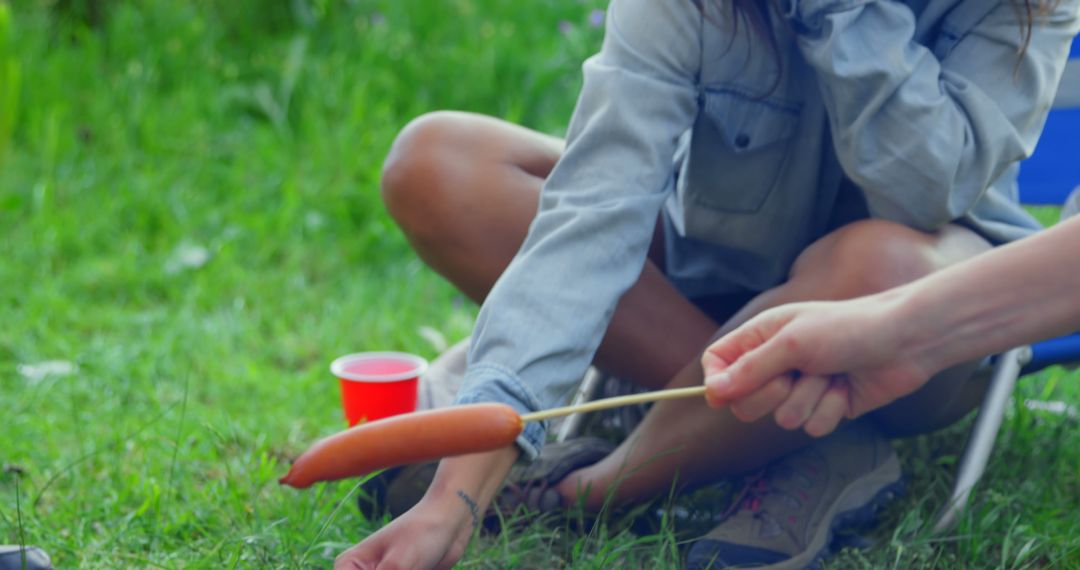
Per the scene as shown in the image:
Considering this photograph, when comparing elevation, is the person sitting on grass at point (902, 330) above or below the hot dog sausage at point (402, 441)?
below

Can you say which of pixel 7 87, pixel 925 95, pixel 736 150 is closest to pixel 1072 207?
pixel 925 95

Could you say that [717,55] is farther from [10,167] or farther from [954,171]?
[10,167]

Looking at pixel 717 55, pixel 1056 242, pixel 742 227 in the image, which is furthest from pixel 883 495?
pixel 717 55

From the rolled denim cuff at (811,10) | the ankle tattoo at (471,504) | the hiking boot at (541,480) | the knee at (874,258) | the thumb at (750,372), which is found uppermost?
the rolled denim cuff at (811,10)

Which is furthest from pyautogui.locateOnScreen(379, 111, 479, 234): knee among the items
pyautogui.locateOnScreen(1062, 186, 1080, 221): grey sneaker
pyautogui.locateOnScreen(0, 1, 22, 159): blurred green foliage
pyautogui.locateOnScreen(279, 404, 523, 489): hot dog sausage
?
pyautogui.locateOnScreen(0, 1, 22, 159): blurred green foliage

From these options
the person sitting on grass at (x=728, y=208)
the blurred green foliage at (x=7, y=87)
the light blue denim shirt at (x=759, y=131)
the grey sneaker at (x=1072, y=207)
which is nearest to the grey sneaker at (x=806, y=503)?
the person sitting on grass at (x=728, y=208)

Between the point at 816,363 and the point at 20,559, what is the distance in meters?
0.93

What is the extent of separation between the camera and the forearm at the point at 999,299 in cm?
139

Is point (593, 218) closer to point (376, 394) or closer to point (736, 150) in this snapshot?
point (736, 150)

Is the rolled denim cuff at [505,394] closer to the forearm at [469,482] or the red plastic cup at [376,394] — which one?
the forearm at [469,482]

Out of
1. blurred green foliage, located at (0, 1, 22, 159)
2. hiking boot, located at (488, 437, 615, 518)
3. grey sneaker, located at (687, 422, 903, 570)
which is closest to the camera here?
grey sneaker, located at (687, 422, 903, 570)

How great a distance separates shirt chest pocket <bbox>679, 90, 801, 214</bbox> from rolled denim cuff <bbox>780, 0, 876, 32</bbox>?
0.12m

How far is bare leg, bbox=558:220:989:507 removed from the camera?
1.62 meters

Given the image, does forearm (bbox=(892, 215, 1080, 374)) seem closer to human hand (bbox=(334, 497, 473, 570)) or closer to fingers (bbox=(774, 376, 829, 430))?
fingers (bbox=(774, 376, 829, 430))
